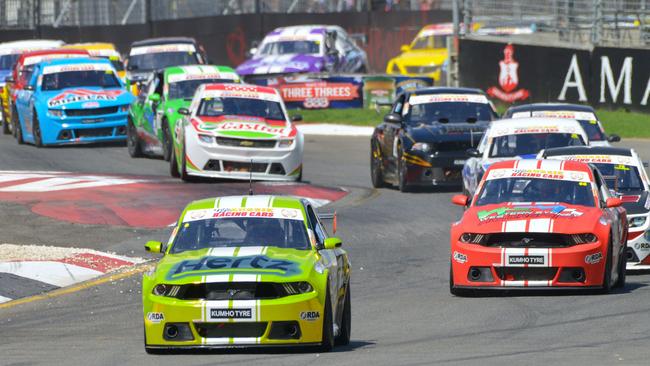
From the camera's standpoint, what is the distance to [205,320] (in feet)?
35.1

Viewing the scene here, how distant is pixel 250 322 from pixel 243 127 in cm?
1361

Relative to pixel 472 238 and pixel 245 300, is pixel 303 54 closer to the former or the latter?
pixel 472 238

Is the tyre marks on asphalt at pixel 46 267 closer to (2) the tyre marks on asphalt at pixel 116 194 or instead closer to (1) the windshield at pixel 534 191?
(2) the tyre marks on asphalt at pixel 116 194

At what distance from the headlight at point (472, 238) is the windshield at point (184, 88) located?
13226 millimetres

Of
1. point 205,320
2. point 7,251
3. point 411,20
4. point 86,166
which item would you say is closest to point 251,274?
point 205,320

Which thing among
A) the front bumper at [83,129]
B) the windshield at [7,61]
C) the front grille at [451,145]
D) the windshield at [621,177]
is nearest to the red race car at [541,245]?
the windshield at [621,177]

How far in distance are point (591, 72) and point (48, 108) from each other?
Result: 1152 cm

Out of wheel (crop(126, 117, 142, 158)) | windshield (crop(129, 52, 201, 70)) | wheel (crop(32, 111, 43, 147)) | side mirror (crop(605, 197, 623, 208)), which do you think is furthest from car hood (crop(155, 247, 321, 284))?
windshield (crop(129, 52, 201, 70))

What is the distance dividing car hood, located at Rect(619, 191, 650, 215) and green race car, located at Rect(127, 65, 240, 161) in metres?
10.6

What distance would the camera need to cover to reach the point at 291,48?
40.3 m

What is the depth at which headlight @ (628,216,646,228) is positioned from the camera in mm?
16266

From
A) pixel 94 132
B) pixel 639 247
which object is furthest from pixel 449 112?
pixel 639 247

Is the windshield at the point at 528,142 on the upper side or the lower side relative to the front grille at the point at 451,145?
upper

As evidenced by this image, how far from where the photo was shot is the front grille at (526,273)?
14070 millimetres
